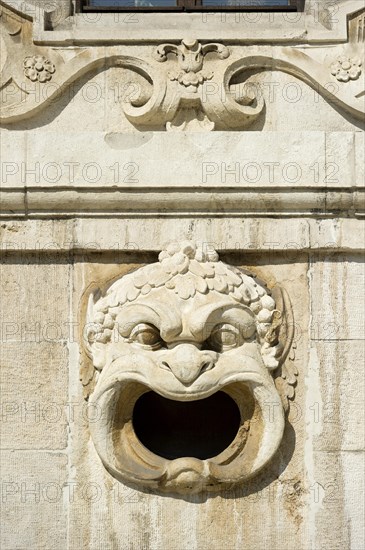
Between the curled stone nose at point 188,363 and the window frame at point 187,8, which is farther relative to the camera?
the window frame at point 187,8

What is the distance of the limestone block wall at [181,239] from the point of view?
258 inches

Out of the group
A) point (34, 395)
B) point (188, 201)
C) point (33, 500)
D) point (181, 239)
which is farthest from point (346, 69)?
point (33, 500)

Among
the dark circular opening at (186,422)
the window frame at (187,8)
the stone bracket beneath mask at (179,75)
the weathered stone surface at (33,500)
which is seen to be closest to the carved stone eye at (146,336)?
the dark circular opening at (186,422)

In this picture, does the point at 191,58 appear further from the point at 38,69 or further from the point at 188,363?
the point at 188,363

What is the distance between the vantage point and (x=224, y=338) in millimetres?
6453

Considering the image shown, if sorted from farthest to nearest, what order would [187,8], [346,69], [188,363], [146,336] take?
[187,8]
[346,69]
[146,336]
[188,363]

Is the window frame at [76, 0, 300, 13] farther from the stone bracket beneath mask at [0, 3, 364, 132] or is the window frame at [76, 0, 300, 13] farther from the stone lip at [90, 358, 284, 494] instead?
the stone lip at [90, 358, 284, 494]

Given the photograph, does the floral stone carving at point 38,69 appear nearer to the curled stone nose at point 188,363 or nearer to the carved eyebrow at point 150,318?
the carved eyebrow at point 150,318

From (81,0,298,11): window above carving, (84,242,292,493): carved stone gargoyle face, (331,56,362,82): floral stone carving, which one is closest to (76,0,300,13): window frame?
(81,0,298,11): window above carving

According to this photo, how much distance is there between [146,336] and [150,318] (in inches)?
4.0

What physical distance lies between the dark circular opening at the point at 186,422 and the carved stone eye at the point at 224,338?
1.29 feet

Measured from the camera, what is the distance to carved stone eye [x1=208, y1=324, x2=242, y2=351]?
645cm

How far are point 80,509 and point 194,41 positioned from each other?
2444 millimetres

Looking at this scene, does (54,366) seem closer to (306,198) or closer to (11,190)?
(11,190)
